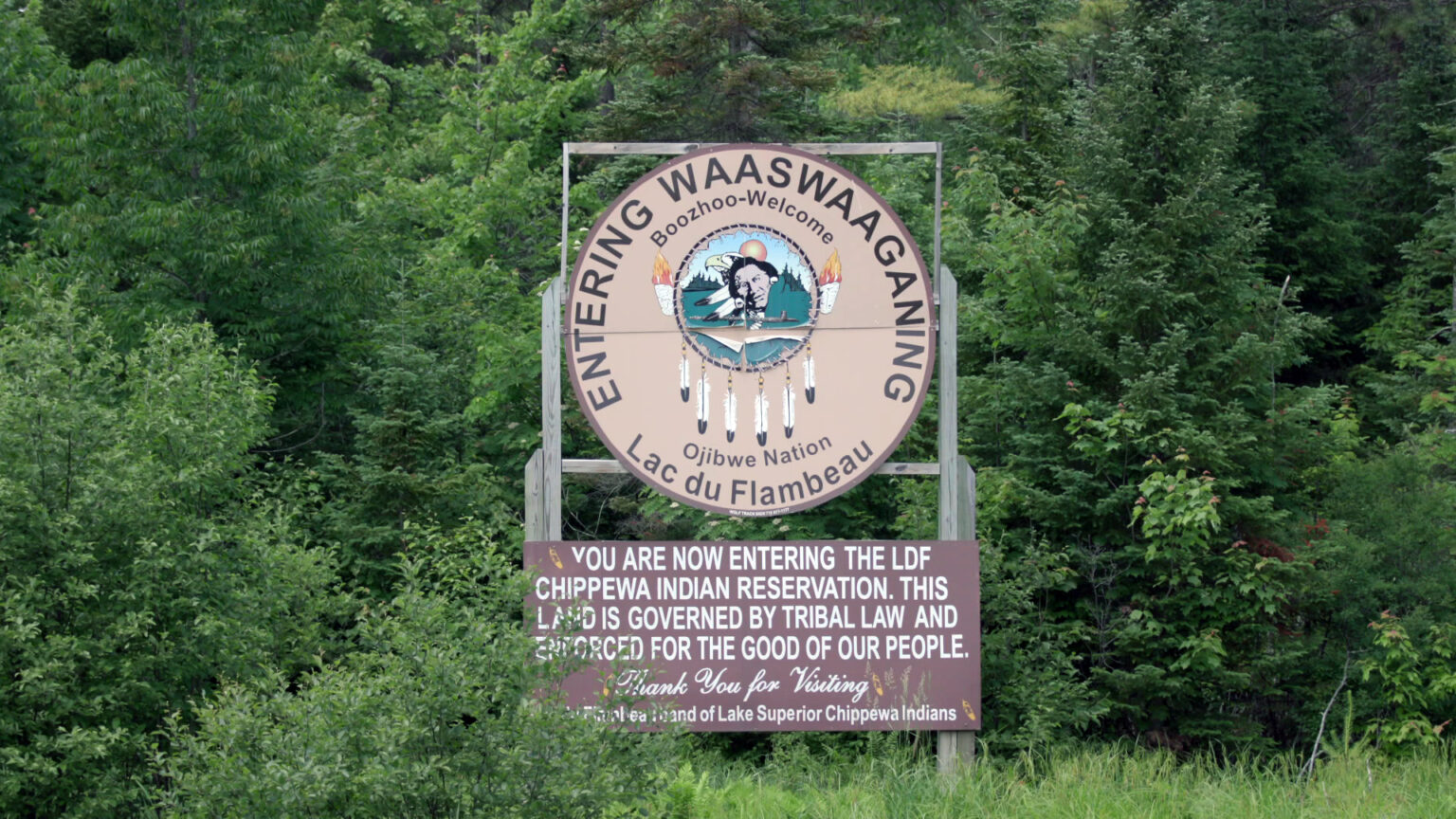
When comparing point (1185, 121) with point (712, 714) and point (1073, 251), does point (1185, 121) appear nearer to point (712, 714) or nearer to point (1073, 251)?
point (1073, 251)

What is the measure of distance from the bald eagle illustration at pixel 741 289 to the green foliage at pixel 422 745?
10.9ft

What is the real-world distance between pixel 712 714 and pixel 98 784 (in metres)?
3.48

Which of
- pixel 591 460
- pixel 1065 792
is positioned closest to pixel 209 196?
pixel 591 460

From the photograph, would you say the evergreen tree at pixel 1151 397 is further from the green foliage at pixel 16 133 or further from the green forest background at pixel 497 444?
the green foliage at pixel 16 133

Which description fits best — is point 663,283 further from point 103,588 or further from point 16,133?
point 16,133

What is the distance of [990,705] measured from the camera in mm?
11711

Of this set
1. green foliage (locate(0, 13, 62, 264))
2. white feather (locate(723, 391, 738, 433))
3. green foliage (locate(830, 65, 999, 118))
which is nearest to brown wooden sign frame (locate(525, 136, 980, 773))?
white feather (locate(723, 391, 738, 433))

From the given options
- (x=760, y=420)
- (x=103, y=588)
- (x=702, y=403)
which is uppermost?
(x=702, y=403)

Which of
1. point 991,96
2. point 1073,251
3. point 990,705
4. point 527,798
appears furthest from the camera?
point 991,96

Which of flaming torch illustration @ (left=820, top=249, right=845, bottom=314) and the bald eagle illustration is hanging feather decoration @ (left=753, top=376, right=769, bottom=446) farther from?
flaming torch illustration @ (left=820, top=249, right=845, bottom=314)

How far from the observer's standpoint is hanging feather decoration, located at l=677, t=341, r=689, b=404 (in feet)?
31.3

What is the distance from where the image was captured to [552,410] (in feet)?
31.4

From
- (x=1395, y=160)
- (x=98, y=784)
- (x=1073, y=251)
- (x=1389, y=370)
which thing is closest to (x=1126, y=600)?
(x=1073, y=251)

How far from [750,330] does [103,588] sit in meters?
4.07
